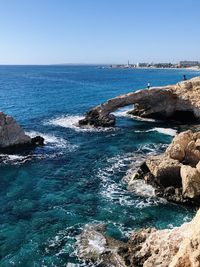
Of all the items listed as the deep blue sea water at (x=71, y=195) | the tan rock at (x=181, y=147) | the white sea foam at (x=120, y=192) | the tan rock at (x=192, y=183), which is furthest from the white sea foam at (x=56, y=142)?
the tan rock at (x=192, y=183)

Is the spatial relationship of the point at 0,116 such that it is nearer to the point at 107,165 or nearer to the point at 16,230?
the point at 107,165

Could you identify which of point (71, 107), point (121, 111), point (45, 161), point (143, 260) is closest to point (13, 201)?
point (45, 161)

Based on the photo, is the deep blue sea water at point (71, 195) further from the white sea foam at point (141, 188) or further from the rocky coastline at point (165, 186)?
the rocky coastline at point (165, 186)

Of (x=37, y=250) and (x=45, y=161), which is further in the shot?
(x=45, y=161)

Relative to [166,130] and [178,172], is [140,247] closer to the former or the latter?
[178,172]

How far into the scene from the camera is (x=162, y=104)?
167 ft

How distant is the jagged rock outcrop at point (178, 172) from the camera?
24.8 metres

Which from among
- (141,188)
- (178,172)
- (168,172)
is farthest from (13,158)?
(178,172)

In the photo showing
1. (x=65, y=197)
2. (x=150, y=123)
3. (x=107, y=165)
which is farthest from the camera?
(x=150, y=123)

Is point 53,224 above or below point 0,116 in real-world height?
below

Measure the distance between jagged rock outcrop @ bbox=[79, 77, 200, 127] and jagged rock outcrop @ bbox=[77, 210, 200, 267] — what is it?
28.2 m

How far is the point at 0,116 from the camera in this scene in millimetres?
37812

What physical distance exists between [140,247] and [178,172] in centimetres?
975

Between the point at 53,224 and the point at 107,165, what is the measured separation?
11.3 metres
